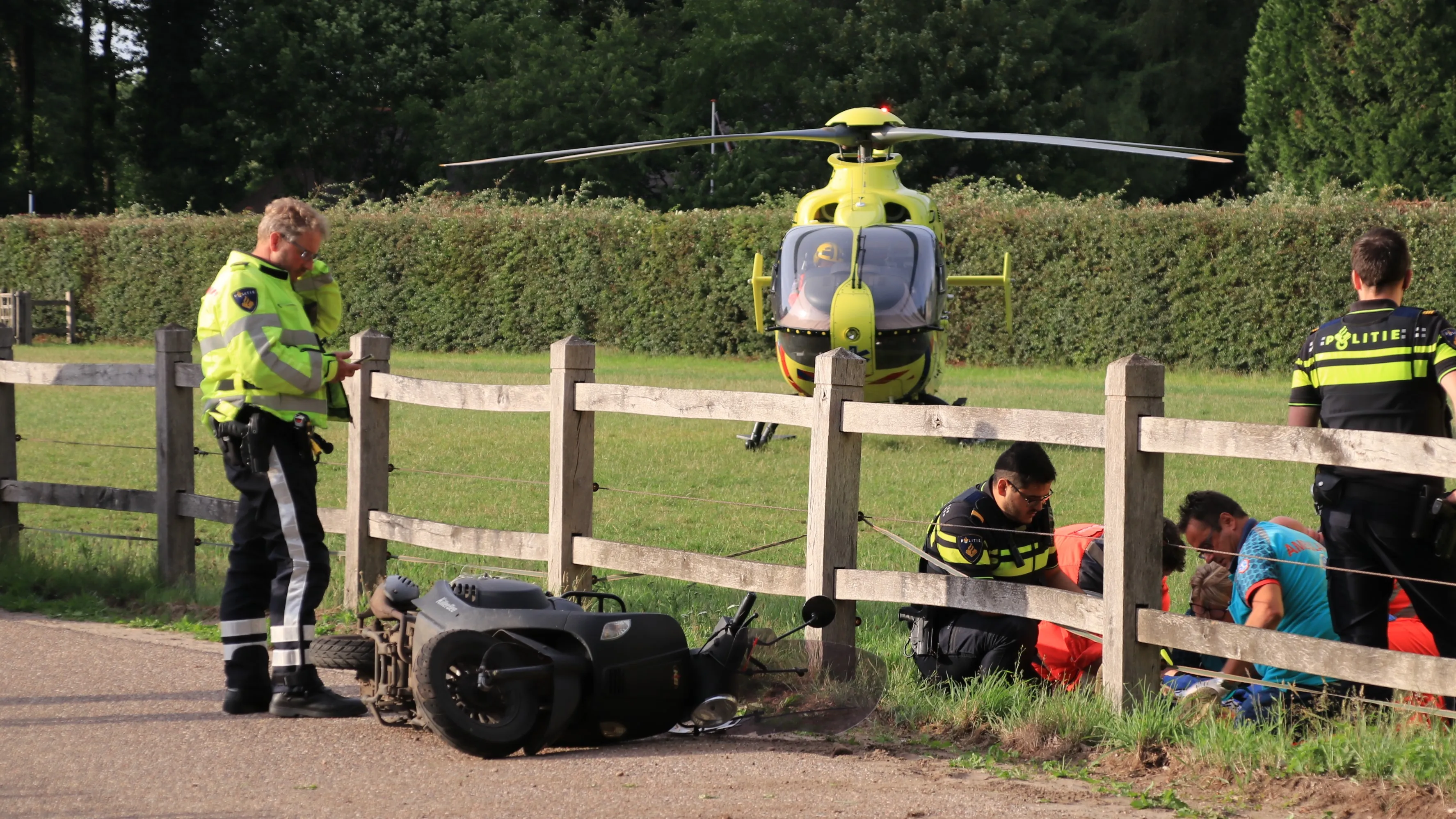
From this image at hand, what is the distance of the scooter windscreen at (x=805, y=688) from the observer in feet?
18.3

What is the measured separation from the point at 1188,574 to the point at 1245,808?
14.5ft

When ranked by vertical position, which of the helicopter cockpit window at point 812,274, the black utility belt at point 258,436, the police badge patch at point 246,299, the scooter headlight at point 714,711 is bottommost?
the scooter headlight at point 714,711

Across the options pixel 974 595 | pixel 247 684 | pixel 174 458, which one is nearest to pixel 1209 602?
pixel 974 595

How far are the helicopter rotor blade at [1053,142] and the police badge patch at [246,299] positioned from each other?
248 inches

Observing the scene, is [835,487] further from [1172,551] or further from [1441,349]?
[1441,349]

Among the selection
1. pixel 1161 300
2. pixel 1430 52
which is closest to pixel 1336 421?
pixel 1161 300

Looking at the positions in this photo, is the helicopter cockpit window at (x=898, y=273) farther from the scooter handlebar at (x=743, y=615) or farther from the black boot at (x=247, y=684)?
the black boot at (x=247, y=684)

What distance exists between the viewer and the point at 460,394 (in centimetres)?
733

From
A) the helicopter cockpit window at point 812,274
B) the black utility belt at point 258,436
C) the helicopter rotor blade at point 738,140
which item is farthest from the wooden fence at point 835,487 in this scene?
the helicopter cockpit window at point 812,274

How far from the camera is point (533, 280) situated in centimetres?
3159

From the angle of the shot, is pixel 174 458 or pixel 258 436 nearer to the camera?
pixel 258 436

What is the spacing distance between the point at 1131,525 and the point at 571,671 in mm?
2063

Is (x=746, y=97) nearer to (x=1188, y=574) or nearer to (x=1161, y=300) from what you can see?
(x=1161, y=300)

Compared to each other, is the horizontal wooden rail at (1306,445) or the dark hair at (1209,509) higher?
the horizontal wooden rail at (1306,445)
